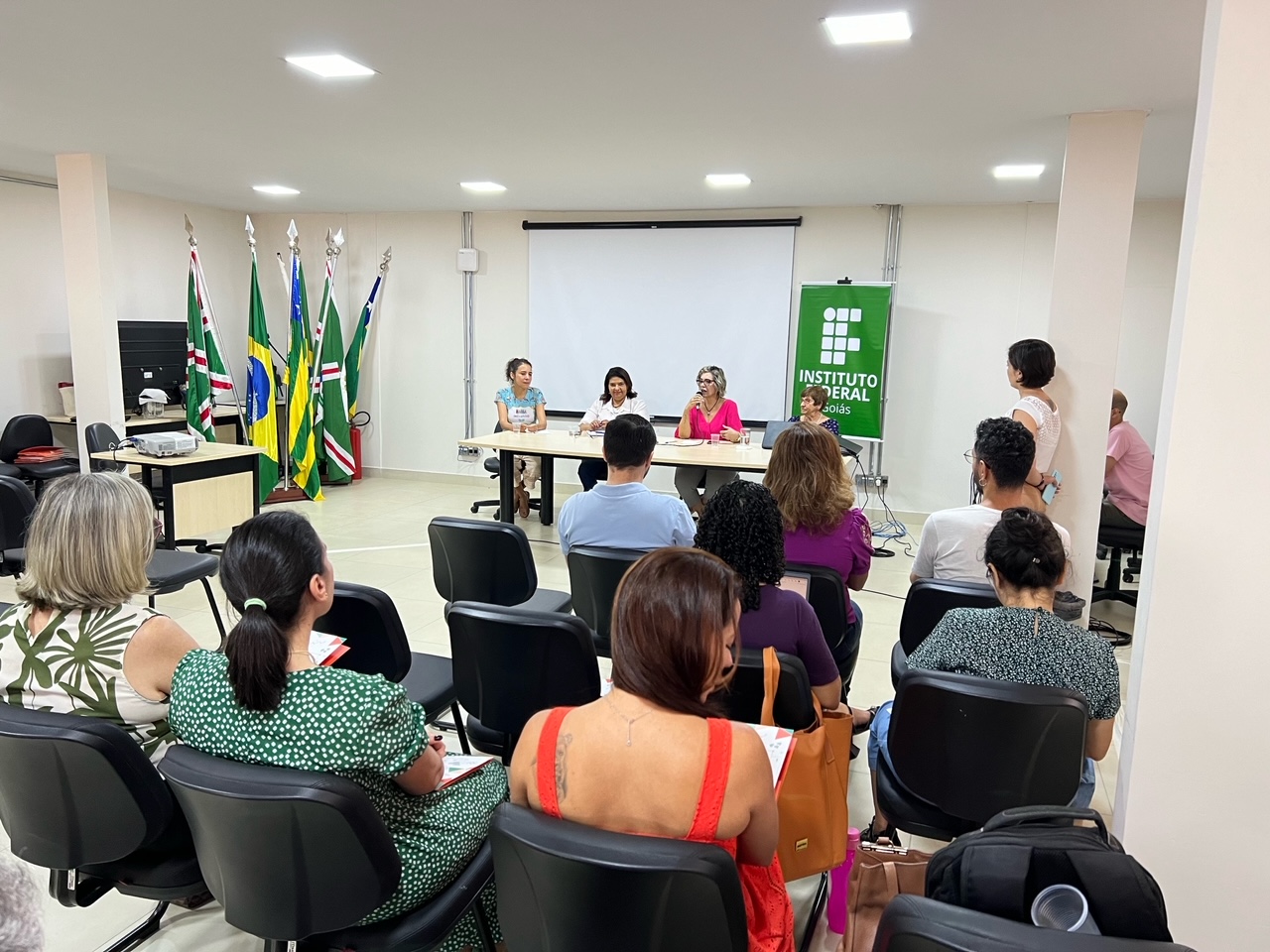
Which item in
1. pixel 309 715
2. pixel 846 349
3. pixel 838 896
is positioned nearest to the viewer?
pixel 309 715

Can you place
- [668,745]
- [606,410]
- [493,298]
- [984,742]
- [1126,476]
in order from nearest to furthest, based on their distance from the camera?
[668,745] < [984,742] < [1126,476] < [606,410] < [493,298]

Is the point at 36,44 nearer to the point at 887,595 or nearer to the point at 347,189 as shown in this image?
the point at 347,189

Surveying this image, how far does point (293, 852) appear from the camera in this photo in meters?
1.38

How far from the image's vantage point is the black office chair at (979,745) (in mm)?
1771

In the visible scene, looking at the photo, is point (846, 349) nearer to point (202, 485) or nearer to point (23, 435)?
point (202, 485)

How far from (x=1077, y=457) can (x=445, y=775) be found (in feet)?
11.7

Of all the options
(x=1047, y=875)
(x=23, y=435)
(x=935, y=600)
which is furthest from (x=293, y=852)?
(x=23, y=435)

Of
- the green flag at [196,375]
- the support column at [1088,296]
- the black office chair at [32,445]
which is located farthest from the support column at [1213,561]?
the green flag at [196,375]

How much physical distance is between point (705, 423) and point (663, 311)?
5.19 ft

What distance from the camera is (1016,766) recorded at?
1.84 m

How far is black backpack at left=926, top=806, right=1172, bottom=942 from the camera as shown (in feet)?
3.70

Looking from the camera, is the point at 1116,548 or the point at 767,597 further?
the point at 1116,548

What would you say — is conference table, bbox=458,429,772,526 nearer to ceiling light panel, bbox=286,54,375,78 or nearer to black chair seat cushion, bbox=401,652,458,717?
ceiling light panel, bbox=286,54,375,78

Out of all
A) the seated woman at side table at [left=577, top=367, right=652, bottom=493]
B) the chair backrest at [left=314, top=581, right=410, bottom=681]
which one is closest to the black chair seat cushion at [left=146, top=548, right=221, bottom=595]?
the chair backrest at [left=314, top=581, right=410, bottom=681]
